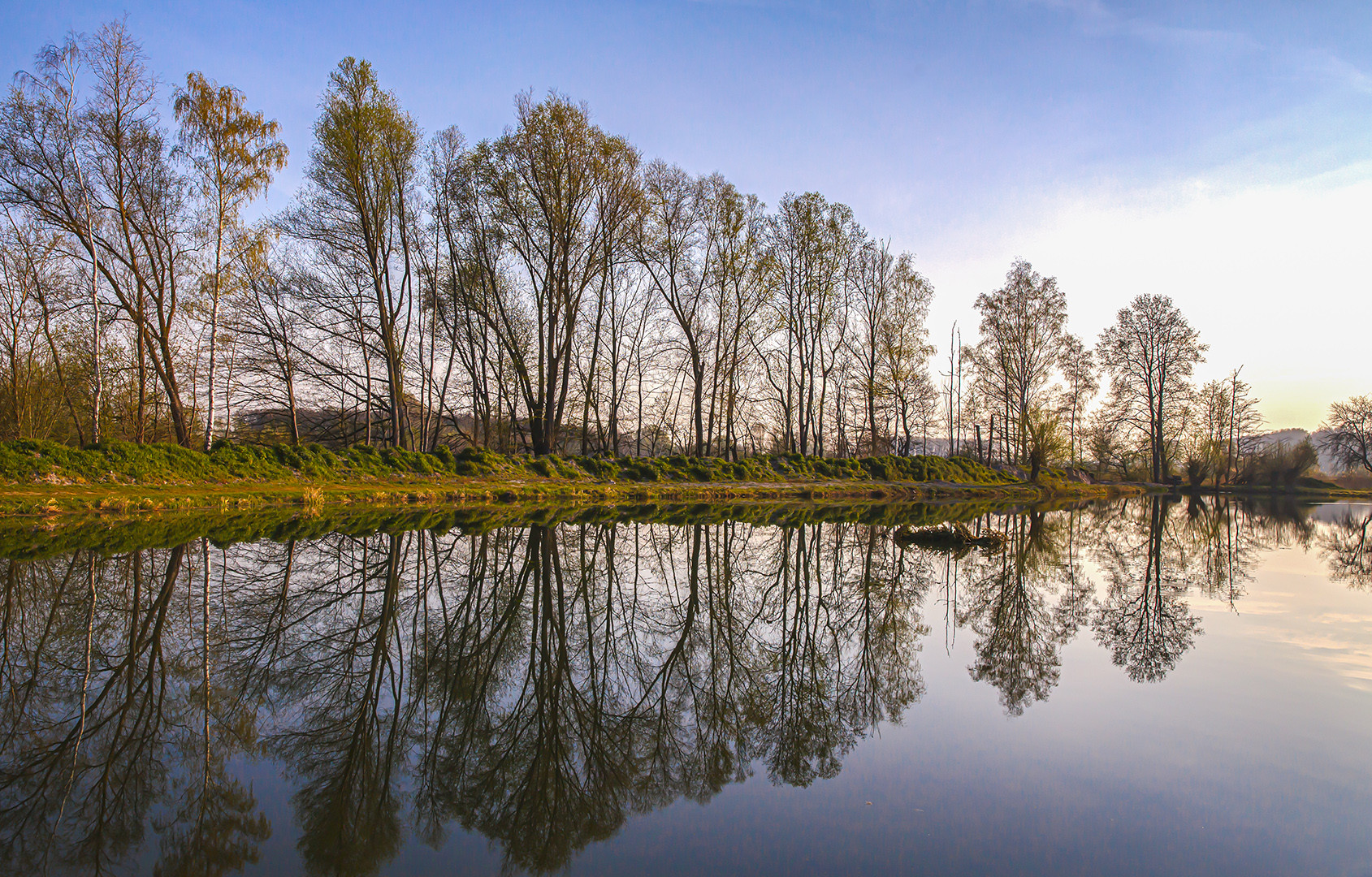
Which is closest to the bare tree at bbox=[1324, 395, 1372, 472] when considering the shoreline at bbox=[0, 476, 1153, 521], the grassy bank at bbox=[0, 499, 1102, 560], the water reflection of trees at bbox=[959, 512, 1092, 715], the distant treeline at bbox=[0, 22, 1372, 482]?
the distant treeline at bbox=[0, 22, 1372, 482]

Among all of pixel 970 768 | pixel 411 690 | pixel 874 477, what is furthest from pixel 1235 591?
pixel 874 477

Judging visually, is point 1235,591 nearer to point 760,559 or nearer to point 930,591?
point 930,591

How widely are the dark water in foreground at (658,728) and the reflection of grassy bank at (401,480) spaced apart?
7.75 m

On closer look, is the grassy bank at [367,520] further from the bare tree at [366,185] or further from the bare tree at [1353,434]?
the bare tree at [1353,434]

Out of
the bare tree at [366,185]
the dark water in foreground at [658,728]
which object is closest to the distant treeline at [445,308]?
the bare tree at [366,185]

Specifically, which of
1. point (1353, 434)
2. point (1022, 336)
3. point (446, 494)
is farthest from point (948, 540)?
point (1353, 434)

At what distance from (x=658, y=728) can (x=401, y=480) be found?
1731cm

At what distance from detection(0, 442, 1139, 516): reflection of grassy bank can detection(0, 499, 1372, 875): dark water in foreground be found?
775 cm

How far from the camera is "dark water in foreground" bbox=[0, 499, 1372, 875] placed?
2467 mm

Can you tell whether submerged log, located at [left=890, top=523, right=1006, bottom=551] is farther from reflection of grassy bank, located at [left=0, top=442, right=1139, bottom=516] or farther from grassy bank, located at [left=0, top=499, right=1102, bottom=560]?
reflection of grassy bank, located at [left=0, top=442, right=1139, bottom=516]

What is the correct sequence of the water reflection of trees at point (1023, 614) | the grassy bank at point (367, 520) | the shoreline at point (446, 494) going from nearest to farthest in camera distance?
the water reflection of trees at point (1023, 614)
the grassy bank at point (367, 520)
the shoreline at point (446, 494)

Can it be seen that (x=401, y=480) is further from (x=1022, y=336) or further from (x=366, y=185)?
(x=1022, y=336)

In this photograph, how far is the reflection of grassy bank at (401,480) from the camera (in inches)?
523

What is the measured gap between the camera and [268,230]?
20125 millimetres
